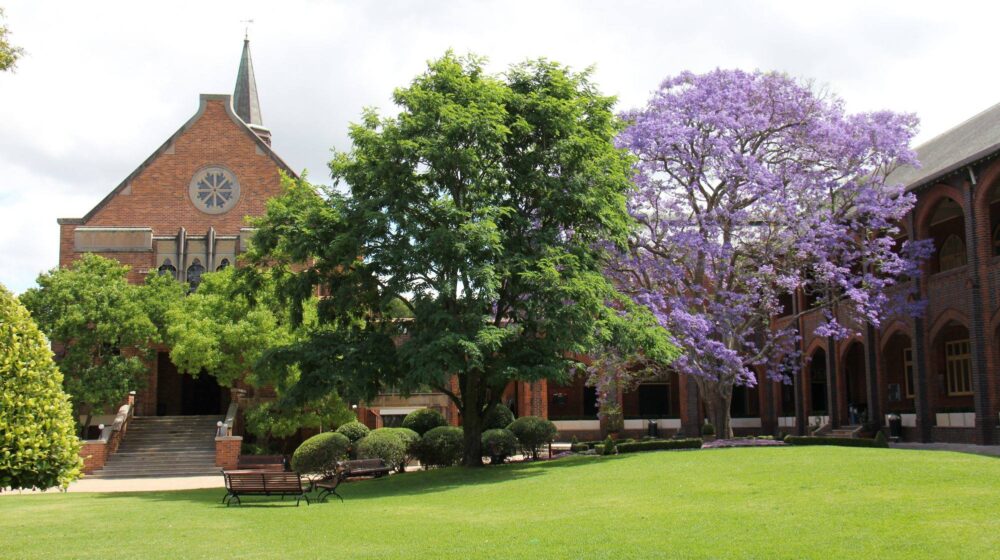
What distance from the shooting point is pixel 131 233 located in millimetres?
38688

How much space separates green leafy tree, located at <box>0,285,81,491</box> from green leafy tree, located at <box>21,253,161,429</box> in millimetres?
25617

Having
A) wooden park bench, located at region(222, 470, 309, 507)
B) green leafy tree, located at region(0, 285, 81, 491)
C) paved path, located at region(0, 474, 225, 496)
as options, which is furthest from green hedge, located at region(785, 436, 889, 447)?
green leafy tree, located at region(0, 285, 81, 491)

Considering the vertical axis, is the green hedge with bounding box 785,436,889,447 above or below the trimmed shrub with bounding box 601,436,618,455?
above

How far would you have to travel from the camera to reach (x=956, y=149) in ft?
92.4

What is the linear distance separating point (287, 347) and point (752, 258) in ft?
47.2

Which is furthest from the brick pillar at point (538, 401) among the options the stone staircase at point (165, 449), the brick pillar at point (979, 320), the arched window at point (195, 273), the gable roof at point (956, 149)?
the brick pillar at point (979, 320)

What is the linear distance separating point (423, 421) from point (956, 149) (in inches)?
745

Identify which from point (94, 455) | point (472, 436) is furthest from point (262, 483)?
point (94, 455)

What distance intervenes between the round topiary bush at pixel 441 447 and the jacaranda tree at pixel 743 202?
6797 millimetres

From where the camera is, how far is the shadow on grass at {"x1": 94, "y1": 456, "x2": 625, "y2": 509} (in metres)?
19.2

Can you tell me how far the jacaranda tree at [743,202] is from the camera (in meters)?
26.4

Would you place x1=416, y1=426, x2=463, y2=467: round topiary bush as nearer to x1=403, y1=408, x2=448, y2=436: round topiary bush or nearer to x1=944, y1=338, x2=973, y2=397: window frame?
x1=403, y1=408, x2=448, y2=436: round topiary bush

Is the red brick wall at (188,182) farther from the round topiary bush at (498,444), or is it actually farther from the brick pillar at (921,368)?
the brick pillar at (921,368)

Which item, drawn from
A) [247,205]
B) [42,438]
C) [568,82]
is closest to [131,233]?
[247,205]
